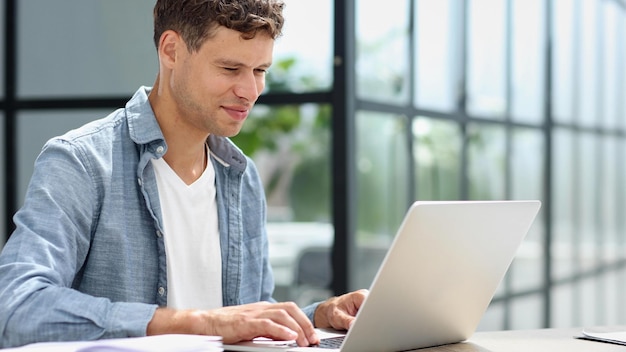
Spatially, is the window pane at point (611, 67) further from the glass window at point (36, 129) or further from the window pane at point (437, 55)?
the glass window at point (36, 129)

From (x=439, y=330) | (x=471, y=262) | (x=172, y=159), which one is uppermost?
(x=172, y=159)

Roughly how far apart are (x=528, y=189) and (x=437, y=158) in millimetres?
723

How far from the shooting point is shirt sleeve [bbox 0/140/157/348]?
1502 mm

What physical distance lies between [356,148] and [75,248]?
6.88ft

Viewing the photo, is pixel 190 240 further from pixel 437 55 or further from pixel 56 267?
pixel 437 55

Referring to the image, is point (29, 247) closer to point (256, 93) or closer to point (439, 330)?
point (256, 93)

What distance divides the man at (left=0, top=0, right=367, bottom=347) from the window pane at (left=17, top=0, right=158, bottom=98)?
6.63ft

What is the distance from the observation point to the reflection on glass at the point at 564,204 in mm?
4875

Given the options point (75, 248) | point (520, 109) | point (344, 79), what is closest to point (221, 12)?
point (75, 248)

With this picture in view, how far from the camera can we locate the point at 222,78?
1.89 meters

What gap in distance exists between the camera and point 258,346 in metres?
1.47

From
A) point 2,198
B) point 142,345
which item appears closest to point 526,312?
point 2,198

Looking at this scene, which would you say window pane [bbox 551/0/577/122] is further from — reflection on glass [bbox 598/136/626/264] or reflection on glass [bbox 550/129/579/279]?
reflection on glass [bbox 598/136/626/264]

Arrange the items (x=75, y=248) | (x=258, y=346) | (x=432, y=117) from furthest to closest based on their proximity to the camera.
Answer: (x=432, y=117), (x=75, y=248), (x=258, y=346)
